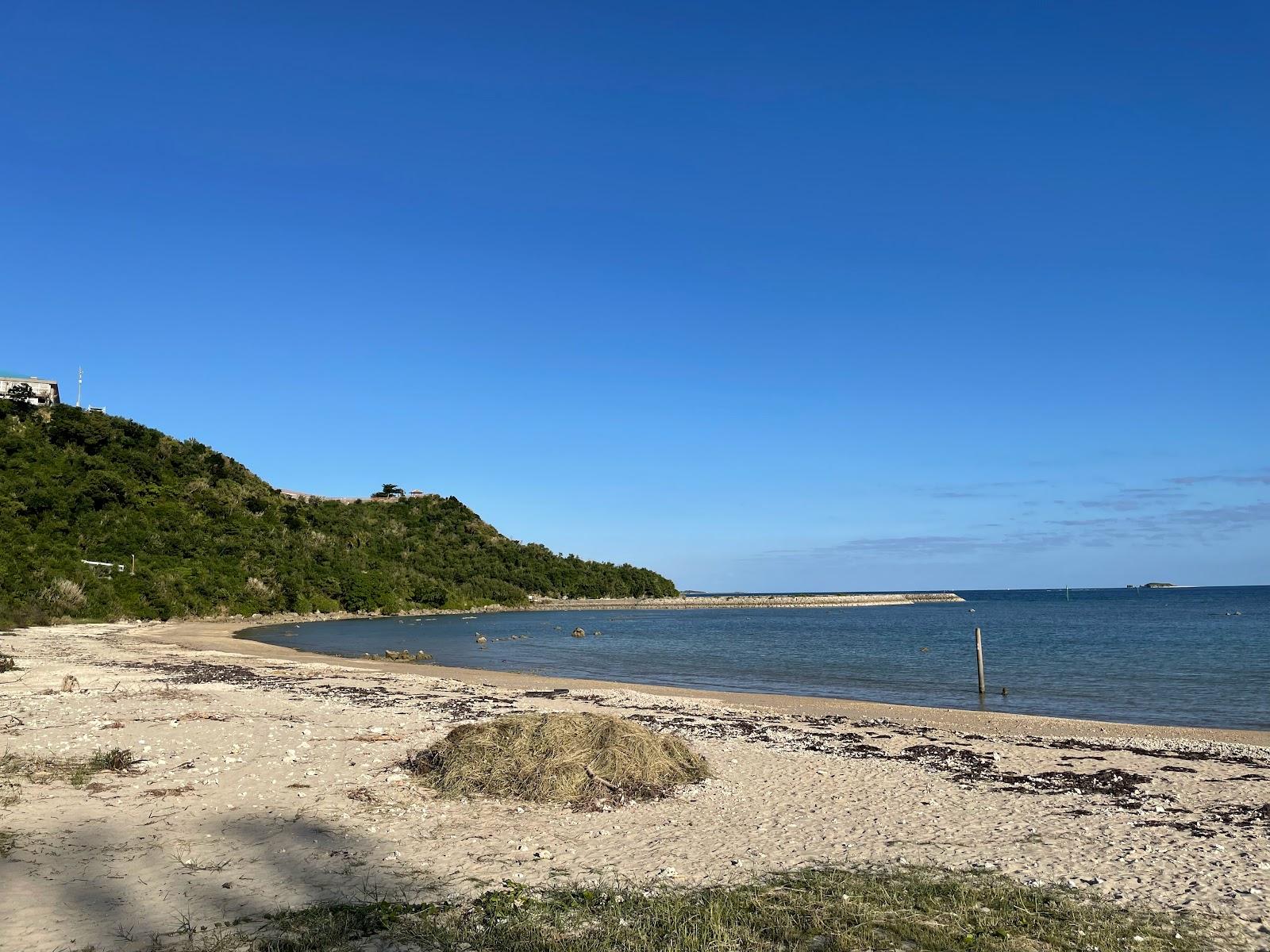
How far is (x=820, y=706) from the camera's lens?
73.9 ft

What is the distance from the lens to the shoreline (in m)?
18.4

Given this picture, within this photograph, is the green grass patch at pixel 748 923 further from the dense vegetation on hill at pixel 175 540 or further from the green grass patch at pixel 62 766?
the dense vegetation on hill at pixel 175 540

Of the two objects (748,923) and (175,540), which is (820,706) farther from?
(175,540)

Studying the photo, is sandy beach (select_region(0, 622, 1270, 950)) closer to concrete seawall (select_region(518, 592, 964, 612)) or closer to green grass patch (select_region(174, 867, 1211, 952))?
green grass patch (select_region(174, 867, 1211, 952))

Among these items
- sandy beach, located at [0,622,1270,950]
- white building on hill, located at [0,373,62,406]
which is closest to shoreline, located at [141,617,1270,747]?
sandy beach, located at [0,622,1270,950]

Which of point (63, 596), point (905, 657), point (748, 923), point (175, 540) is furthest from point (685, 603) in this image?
point (748, 923)

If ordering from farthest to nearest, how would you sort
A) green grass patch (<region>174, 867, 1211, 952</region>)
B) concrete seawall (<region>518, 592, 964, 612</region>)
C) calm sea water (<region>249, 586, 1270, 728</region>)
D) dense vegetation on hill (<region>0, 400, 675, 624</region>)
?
concrete seawall (<region>518, 592, 964, 612</region>) → dense vegetation on hill (<region>0, 400, 675, 624</region>) → calm sea water (<region>249, 586, 1270, 728</region>) → green grass patch (<region>174, 867, 1211, 952</region>)

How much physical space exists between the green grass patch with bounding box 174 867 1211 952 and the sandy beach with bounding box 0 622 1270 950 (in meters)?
0.55

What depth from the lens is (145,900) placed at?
259 inches

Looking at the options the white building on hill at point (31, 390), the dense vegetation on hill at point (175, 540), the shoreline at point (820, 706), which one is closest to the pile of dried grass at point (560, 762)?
the shoreline at point (820, 706)

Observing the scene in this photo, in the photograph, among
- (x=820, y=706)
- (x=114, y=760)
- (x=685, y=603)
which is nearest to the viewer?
(x=114, y=760)

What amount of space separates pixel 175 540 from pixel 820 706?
5248 centimetres

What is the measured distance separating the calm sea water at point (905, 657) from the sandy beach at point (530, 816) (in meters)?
8.86

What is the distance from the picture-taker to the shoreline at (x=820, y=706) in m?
18.4
